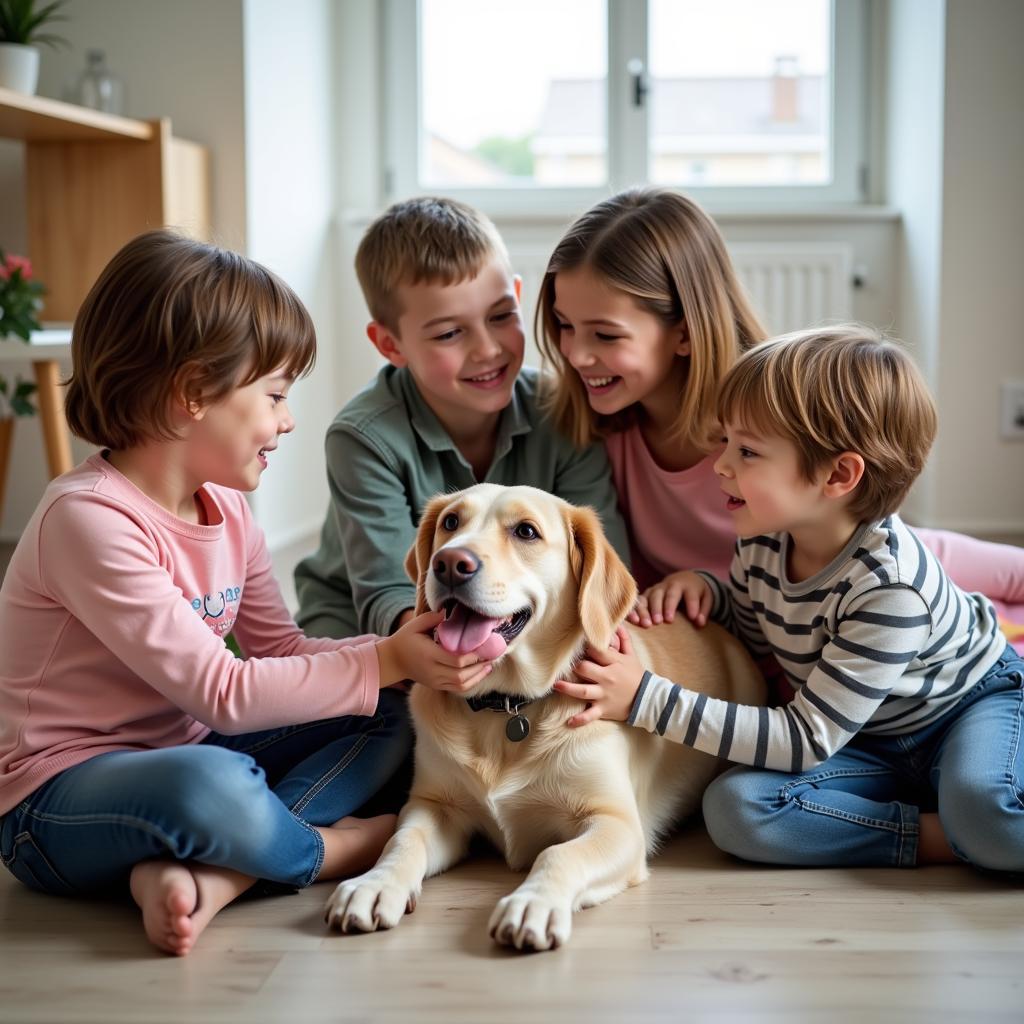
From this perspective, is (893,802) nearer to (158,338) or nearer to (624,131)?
(158,338)

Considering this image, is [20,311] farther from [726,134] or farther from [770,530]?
[726,134]

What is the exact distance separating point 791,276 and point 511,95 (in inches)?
50.1

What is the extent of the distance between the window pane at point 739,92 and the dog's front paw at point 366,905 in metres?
3.65

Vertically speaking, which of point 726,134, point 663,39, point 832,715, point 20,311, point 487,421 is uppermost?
point 663,39

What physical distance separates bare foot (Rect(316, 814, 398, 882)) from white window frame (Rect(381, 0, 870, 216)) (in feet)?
10.5

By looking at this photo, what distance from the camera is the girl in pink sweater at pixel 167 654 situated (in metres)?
1.30

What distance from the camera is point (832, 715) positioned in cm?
148

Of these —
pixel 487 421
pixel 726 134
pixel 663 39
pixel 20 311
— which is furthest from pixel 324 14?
pixel 487 421

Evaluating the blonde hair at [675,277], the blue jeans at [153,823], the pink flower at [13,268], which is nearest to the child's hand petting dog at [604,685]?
the blue jeans at [153,823]

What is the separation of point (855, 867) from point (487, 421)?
0.99 m

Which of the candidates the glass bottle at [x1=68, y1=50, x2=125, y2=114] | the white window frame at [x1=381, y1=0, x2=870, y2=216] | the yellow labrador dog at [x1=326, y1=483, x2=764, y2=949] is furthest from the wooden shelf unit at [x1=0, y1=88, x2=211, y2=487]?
the yellow labrador dog at [x1=326, y1=483, x2=764, y2=949]

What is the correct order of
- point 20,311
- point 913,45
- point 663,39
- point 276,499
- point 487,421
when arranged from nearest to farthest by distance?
point 487,421, point 20,311, point 276,499, point 913,45, point 663,39

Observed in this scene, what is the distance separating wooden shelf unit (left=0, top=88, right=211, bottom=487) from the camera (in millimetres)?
3160

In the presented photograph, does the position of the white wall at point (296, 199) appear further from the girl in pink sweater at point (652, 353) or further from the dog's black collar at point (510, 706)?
the dog's black collar at point (510, 706)
